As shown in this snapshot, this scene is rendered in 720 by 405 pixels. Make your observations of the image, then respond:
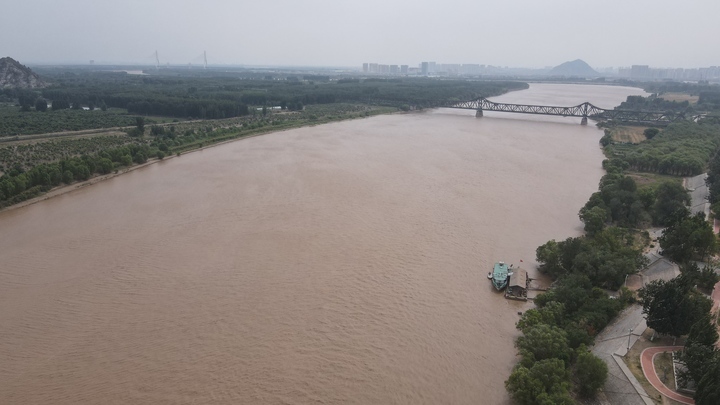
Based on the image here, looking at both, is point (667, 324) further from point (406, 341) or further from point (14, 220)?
point (14, 220)

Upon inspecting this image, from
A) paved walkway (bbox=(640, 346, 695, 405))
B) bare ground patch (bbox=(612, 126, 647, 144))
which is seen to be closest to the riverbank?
paved walkway (bbox=(640, 346, 695, 405))

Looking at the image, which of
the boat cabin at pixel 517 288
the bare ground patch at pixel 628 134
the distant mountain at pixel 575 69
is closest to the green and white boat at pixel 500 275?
the boat cabin at pixel 517 288

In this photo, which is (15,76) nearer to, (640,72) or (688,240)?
(688,240)

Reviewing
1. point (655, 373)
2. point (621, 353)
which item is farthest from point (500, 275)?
point (655, 373)

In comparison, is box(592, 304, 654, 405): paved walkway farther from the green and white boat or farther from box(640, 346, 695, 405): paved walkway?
the green and white boat

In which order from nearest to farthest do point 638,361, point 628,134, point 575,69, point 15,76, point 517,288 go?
point 638,361 → point 517,288 → point 628,134 → point 15,76 → point 575,69

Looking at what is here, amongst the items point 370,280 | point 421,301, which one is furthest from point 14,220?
point 421,301

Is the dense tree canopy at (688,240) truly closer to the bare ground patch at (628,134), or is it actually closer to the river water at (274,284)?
the river water at (274,284)
